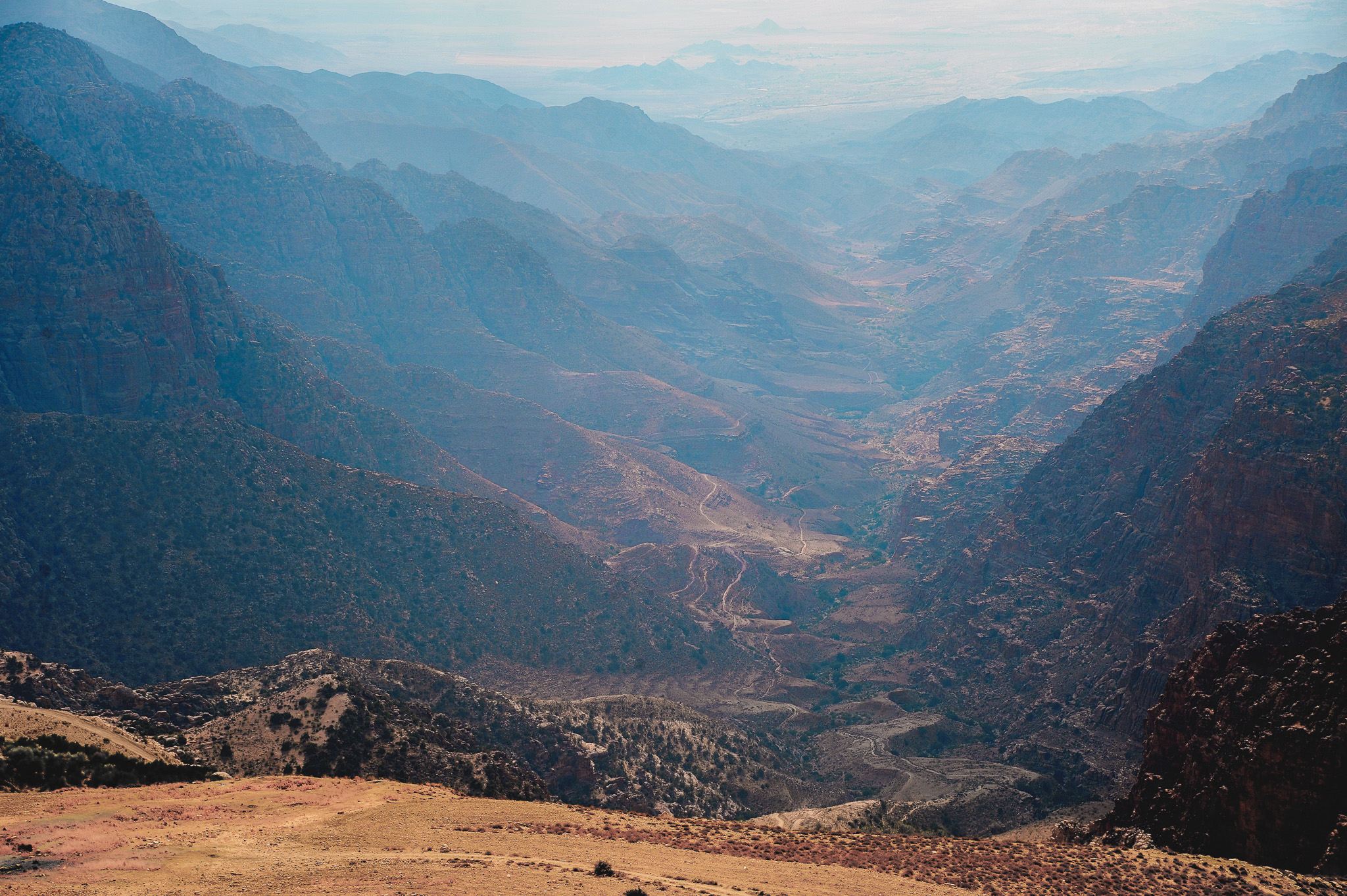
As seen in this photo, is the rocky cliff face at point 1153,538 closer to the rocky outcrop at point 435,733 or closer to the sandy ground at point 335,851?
the rocky outcrop at point 435,733

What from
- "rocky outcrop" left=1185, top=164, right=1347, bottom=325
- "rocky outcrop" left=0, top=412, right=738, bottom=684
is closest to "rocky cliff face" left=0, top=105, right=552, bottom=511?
"rocky outcrop" left=0, top=412, right=738, bottom=684

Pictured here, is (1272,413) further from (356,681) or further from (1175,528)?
(356,681)

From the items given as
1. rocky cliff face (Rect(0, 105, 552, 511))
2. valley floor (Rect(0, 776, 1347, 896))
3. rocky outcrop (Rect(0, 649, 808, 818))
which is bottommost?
rocky outcrop (Rect(0, 649, 808, 818))

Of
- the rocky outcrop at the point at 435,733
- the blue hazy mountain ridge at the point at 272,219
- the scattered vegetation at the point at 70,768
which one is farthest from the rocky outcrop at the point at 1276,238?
the scattered vegetation at the point at 70,768

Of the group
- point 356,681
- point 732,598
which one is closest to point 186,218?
point 732,598

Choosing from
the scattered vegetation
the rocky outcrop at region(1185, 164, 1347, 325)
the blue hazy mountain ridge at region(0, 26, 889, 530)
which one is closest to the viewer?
the scattered vegetation

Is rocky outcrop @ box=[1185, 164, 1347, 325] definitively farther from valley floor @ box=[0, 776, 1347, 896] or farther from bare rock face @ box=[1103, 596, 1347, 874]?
valley floor @ box=[0, 776, 1347, 896]

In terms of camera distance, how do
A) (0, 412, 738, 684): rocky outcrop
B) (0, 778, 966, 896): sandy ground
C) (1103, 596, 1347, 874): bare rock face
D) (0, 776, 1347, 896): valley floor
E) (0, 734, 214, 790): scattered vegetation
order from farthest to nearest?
(0, 412, 738, 684): rocky outcrop → (1103, 596, 1347, 874): bare rock face → (0, 734, 214, 790): scattered vegetation → (0, 776, 1347, 896): valley floor → (0, 778, 966, 896): sandy ground
